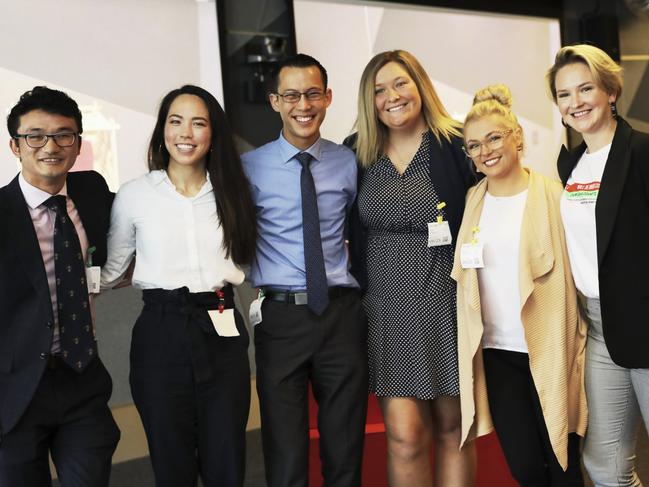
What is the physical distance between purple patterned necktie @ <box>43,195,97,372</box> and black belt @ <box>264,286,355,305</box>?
27.9 inches

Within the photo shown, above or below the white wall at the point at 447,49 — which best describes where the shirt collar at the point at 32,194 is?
below

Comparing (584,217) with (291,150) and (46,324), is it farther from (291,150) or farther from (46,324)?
(46,324)

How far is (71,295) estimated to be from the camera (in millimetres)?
2676

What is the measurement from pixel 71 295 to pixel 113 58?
292cm

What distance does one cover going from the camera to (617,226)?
8.55 feet

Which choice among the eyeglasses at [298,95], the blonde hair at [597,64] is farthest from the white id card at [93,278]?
the blonde hair at [597,64]

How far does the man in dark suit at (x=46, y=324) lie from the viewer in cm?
257

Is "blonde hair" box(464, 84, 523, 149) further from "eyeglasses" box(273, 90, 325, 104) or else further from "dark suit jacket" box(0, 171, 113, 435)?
"dark suit jacket" box(0, 171, 113, 435)

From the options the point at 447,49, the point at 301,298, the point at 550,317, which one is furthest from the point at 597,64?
the point at 447,49

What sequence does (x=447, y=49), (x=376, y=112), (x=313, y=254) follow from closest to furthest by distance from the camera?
(x=313, y=254) → (x=376, y=112) → (x=447, y=49)

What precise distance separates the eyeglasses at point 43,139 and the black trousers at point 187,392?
1.95 ft

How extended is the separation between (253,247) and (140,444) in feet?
7.01

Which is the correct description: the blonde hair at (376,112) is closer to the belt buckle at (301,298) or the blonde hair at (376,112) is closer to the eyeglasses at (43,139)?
the belt buckle at (301,298)

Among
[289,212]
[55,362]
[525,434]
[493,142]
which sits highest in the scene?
[493,142]
